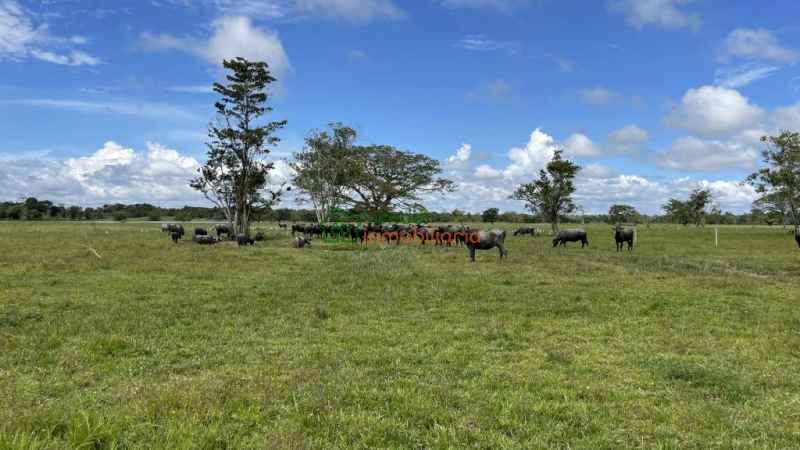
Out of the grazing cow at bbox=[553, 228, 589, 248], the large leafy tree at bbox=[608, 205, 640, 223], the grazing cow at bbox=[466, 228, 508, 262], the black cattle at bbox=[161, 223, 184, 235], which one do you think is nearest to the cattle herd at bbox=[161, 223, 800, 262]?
the grazing cow at bbox=[553, 228, 589, 248]

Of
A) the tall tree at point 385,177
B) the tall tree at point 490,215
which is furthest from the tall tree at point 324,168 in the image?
the tall tree at point 490,215

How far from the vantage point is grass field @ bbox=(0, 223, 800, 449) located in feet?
14.8

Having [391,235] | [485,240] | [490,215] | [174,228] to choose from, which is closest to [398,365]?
[485,240]

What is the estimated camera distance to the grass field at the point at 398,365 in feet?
14.8

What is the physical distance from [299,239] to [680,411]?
2849cm

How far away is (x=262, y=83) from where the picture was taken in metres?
38.2

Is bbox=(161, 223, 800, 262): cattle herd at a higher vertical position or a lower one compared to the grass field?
higher

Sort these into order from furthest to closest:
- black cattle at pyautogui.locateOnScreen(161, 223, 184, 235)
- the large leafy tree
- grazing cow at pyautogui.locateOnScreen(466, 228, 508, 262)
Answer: the large leafy tree → black cattle at pyautogui.locateOnScreen(161, 223, 184, 235) → grazing cow at pyautogui.locateOnScreen(466, 228, 508, 262)

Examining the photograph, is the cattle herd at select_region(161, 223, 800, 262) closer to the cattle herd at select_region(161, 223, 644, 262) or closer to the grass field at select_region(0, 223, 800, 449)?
the cattle herd at select_region(161, 223, 644, 262)

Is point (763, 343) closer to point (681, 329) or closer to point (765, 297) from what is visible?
point (681, 329)

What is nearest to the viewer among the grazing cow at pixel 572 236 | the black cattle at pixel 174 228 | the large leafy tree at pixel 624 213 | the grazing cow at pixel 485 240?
the grazing cow at pixel 485 240

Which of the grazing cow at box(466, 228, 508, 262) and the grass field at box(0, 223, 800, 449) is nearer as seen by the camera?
the grass field at box(0, 223, 800, 449)

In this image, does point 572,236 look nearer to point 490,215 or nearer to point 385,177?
point 385,177

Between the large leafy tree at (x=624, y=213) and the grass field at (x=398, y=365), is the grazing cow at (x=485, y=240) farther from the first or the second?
the large leafy tree at (x=624, y=213)
